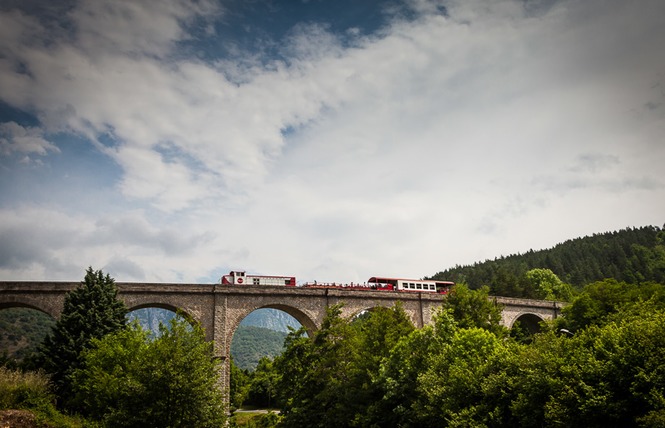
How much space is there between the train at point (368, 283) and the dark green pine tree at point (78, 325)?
11354 mm

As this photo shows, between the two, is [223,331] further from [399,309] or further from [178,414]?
[178,414]

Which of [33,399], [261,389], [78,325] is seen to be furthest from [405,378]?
[261,389]

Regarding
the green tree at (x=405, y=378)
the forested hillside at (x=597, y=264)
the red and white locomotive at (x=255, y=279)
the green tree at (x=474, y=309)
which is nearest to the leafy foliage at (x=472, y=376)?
the green tree at (x=405, y=378)

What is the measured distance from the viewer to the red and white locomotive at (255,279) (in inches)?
1815

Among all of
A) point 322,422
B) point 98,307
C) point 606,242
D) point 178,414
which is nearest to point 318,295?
point 322,422

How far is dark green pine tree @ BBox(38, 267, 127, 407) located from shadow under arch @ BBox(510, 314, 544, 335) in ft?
154

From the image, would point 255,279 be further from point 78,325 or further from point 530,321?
point 530,321

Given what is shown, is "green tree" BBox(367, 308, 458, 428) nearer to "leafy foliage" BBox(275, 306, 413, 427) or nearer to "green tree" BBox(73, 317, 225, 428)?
"leafy foliage" BBox(275, 306, 413, 427)

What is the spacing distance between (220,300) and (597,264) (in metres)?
133

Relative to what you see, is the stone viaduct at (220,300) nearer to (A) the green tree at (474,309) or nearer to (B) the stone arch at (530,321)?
(A) the green tree at (474,309)

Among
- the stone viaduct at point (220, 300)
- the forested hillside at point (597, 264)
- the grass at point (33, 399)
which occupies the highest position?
the forested hillside at point (597, 264)

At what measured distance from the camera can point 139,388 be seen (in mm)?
20969

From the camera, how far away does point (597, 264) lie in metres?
136

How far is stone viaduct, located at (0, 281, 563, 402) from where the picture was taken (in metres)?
38.5
